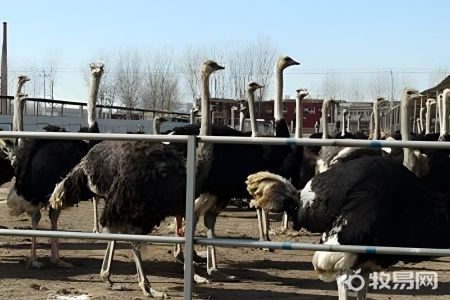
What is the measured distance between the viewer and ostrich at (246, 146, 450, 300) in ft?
13.1

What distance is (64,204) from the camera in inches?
228

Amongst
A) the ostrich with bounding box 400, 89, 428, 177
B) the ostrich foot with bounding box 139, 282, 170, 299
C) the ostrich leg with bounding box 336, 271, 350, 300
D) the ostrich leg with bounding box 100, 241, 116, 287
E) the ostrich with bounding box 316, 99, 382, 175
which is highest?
the ostrich with bounding box 400, 89, 428, 177

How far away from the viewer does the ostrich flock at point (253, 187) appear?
4.05 metres

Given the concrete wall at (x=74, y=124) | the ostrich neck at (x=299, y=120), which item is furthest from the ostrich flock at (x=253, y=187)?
the concrete wall at (x=74, y=124)

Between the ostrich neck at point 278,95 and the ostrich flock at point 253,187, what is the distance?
0.08 feet

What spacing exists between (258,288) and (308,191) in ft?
6.74

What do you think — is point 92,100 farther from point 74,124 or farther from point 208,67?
point 74,124

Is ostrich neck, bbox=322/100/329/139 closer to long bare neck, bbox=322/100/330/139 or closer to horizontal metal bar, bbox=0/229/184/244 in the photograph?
long bare neck, bbox=322/100/330/139

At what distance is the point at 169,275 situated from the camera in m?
6.70

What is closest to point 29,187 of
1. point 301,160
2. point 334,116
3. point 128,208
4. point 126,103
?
point 128,208

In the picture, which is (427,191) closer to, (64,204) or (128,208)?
(128,208)

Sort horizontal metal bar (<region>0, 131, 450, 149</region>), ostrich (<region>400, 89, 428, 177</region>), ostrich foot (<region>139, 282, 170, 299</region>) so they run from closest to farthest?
1. horizontal metal bar (<region>0, 131, 450, 149</region>)
2. ostrich (<region>400, 89, 428, 177</region>)
3. ostrich foot (<region>139, 282, 170, 299</region>)

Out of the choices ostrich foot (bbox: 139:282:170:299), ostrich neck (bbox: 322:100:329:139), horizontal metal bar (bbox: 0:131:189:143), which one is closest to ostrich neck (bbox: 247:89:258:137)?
ostrich neck (bbox: 322:100:329:139)

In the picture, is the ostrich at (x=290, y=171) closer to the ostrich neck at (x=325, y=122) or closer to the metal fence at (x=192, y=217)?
the ostrich neck at (x=325, y=122)
